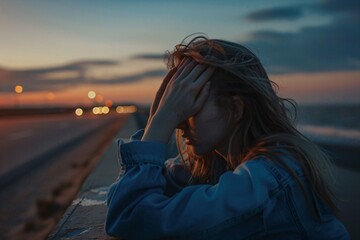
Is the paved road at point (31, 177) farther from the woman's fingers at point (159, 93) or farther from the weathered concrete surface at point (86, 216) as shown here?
the woman's fingers at point (159, 93)

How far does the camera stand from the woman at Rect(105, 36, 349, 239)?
1.55m

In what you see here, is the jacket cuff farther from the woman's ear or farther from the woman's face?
the woman's ear

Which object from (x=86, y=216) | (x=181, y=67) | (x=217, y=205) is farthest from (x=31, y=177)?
(x=217, y=205)

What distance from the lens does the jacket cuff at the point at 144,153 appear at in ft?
5.55

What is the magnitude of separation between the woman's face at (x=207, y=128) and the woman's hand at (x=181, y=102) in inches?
1.6

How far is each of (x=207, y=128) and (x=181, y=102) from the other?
0.17 metres

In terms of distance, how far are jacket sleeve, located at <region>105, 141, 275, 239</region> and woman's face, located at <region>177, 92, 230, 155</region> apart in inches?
8.0

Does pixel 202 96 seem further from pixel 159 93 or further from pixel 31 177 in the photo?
pixel 31 177

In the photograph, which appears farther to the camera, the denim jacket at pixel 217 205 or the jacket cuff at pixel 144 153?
the jacket cuff at pixel 144 153

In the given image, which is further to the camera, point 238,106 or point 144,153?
point 238,106

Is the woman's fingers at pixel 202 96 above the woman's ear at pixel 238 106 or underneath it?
above

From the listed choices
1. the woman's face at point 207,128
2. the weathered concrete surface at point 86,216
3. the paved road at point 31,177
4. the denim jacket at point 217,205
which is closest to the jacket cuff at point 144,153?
the denim jacket at point 217,205

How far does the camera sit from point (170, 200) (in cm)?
159

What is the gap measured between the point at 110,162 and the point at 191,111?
Answer: 571cm
